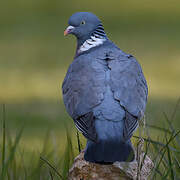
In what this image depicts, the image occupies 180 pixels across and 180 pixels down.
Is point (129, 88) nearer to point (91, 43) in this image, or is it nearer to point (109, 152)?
point (109, 152)

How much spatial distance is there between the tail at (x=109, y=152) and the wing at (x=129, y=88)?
12 cm

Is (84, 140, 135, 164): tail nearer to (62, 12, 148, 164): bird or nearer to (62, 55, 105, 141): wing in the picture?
(62, 12, 148, 164): bird

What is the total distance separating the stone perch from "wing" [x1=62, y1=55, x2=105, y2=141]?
0.22 meters

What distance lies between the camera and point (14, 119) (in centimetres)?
1052

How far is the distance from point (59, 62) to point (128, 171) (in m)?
8.81

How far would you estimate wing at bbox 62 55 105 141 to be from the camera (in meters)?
5.29

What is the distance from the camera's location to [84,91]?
5.51m

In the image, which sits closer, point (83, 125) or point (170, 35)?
point (83, 125)

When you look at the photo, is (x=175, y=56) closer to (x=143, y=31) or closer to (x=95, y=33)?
(x=143, y=31)

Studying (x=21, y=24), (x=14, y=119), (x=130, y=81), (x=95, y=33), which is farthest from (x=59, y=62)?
(x=130, y=81)

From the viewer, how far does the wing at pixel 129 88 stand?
5.29 meters

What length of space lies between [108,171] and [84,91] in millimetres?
780

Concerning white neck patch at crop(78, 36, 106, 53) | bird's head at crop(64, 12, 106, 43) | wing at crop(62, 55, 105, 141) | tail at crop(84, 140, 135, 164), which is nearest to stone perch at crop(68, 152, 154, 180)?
tail at crop(84, 140, 135, 164)

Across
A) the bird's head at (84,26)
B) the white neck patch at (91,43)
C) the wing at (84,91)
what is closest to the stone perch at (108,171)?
the wing at (84,91)
